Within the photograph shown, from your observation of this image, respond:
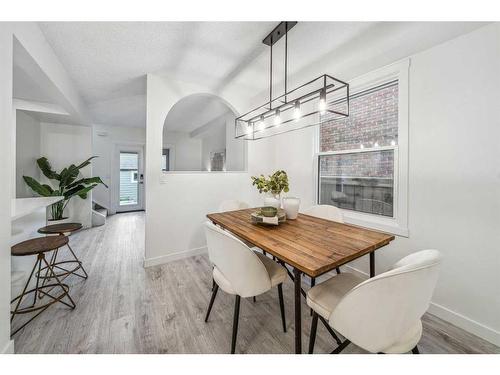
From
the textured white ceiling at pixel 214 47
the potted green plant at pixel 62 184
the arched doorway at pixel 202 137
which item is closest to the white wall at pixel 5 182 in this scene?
the textured white ceiling at pixel 214 47

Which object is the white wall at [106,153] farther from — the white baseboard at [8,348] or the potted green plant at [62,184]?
the white baseboard at [8,348]

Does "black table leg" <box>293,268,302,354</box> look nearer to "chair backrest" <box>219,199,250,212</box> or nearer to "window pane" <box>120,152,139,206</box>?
"chair backrest" <box>219,199,250,212</box>

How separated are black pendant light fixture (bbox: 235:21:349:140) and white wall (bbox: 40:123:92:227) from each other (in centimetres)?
352

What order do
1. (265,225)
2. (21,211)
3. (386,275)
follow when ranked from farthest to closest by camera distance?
(265,225), (21,211), (386,275)

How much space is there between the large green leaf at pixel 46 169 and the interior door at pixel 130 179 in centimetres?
217

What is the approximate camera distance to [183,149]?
6848 mm

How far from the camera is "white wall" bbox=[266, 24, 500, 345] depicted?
4.69 feet

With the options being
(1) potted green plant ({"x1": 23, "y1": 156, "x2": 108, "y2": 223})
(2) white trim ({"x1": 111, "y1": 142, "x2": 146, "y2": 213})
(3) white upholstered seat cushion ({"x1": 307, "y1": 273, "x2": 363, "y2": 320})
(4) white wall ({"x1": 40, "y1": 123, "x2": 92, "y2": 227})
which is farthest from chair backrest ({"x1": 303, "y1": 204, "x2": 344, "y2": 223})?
(2) white trim ({"x1": 111, "y1": 142, "x2": 146, "y2": 213})

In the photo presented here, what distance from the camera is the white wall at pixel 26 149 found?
11.3 ft

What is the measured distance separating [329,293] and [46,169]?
17.0ft

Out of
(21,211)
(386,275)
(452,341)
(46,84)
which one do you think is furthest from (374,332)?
(46,84)

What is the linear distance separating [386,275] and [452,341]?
4.38ft

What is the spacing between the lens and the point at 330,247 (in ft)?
4.05
